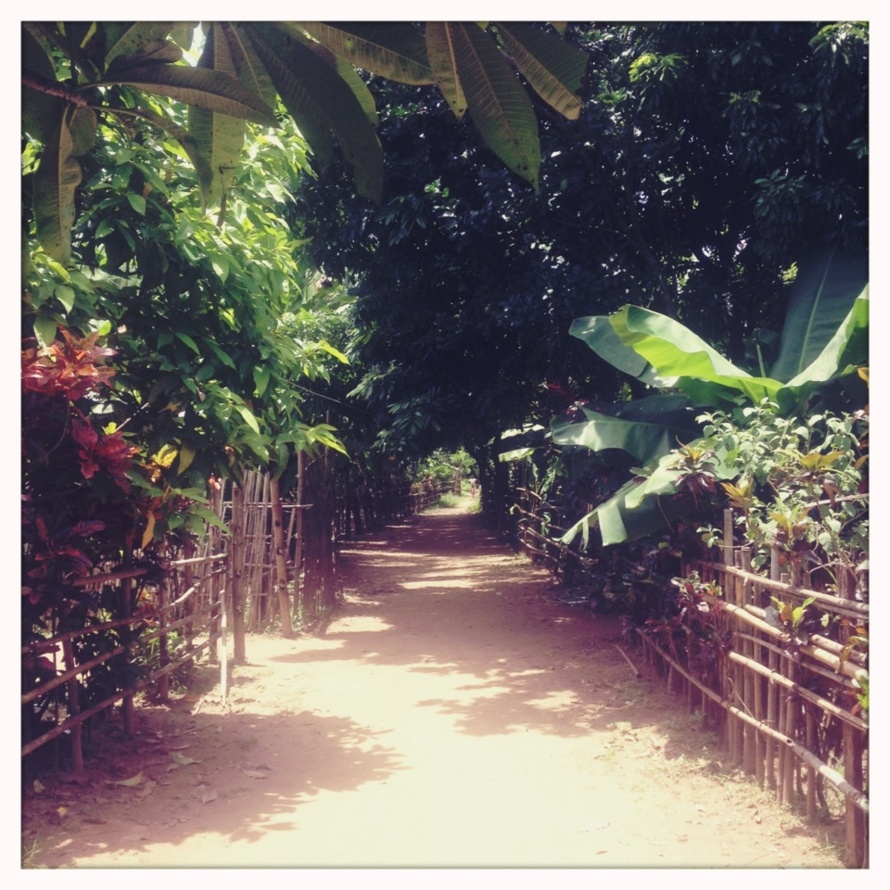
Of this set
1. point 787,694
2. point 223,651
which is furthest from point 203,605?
point 787,694

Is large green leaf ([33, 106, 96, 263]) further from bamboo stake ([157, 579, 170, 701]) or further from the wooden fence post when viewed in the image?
the wooden fence post

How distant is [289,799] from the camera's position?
15.0 feet

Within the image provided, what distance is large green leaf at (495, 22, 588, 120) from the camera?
6.37 ft

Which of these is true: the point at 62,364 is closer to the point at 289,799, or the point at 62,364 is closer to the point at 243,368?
the point at 243,368

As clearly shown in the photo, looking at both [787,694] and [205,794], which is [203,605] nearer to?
[205,794]

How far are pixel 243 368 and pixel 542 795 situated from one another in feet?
9.31

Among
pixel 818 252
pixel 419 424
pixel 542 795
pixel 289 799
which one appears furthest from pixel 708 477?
pixel 419 424

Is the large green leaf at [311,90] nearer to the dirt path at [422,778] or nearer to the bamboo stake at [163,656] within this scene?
the dirt path at [422,778]

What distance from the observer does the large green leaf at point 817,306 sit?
236 inches

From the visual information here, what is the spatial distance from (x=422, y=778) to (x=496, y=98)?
159 inches

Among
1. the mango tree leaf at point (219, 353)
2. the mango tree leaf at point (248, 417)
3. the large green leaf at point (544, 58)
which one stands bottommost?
the mango tree leaf at point (248, 417)

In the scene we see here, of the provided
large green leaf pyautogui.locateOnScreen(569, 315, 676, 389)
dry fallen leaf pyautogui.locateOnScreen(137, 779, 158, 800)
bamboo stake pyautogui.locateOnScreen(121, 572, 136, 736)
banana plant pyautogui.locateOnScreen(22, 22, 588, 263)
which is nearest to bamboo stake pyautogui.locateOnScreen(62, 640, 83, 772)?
dry fallen leaf pyautogui.locateOnScreen(137, 779, 158, 800)

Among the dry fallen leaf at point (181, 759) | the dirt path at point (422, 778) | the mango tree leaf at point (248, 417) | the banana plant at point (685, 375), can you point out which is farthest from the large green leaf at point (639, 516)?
the dry fallen leaf at point (181, 759)

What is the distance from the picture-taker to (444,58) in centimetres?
195
